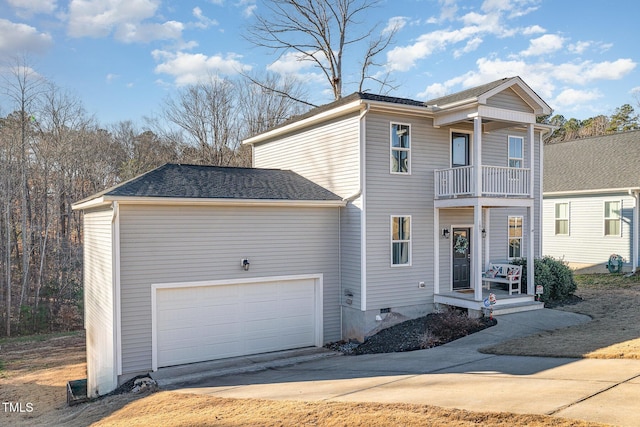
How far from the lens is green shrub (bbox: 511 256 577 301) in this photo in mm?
14289

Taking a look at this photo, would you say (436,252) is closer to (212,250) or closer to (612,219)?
(212,250)

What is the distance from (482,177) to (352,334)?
558 centimetres

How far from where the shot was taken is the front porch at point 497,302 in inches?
486

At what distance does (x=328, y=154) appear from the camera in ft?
44.5

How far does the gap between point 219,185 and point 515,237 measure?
9946 mm

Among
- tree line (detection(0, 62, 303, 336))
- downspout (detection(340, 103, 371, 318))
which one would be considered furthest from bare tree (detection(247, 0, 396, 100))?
downspout (detection(340, 103, 371, 318))

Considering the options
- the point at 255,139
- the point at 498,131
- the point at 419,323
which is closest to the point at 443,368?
the point at 419,323

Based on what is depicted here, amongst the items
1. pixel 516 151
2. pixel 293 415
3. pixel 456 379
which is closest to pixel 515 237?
pixel 516 151

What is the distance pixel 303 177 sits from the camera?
14609mm

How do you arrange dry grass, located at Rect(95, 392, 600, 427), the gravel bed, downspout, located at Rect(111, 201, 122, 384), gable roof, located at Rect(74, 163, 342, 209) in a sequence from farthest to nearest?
1. the gravel bed
2. gable roof, located at Rect(74, 163, 342, 209)
3. downspout, located at Rect(111, 201, 122, 384)
4. dry grass, located at Rect(95, 392, 600, 427)

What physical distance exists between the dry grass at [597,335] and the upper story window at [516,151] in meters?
4.87

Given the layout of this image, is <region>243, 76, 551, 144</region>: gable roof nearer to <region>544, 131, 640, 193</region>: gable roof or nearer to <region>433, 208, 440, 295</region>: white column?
<region>433, 208, 440, 295</region>: white column

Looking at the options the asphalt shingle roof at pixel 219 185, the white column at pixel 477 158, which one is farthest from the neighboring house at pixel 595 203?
the asphalt shingle roof at pixel 219 185

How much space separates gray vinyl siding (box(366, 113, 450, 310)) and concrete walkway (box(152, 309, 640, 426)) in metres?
2.22
